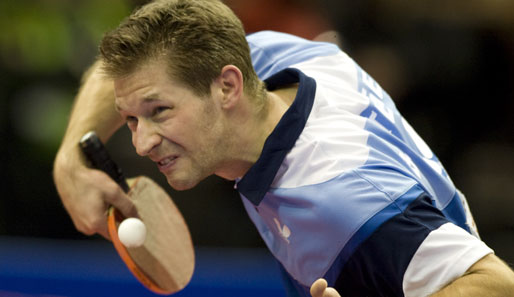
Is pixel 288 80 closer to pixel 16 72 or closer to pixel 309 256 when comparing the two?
pixel 309 256

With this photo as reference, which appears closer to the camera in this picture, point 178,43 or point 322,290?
point 322,290

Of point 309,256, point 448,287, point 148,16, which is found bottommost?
point 309,256

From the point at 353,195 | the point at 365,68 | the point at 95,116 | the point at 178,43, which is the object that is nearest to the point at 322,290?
the point at 353,195

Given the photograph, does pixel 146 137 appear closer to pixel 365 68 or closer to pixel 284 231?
pixel 284 231

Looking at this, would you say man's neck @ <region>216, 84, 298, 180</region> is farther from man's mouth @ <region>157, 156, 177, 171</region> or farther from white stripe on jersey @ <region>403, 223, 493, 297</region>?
white stripe on jersey @ <region>403, 223, 493, 297</region>

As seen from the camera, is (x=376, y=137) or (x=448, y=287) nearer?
(x=448, y=287)

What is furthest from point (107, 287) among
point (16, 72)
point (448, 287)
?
point (448, 287)

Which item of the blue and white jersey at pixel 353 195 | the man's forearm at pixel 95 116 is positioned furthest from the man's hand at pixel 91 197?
the blue and white jersey at pixel 353 195

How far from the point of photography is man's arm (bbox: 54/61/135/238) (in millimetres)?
2209

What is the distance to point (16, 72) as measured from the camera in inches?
169

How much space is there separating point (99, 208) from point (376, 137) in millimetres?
851

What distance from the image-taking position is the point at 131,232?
2.14 m

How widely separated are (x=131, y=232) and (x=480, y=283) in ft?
3.31

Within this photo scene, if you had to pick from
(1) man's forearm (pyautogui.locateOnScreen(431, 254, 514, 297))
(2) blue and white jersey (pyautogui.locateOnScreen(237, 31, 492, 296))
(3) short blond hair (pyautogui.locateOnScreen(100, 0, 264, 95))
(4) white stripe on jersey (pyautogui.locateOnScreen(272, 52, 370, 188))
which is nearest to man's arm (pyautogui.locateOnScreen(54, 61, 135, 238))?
(3) short blond hair (pyautogui.locateOnScreen(100, 0, 264, 95))
